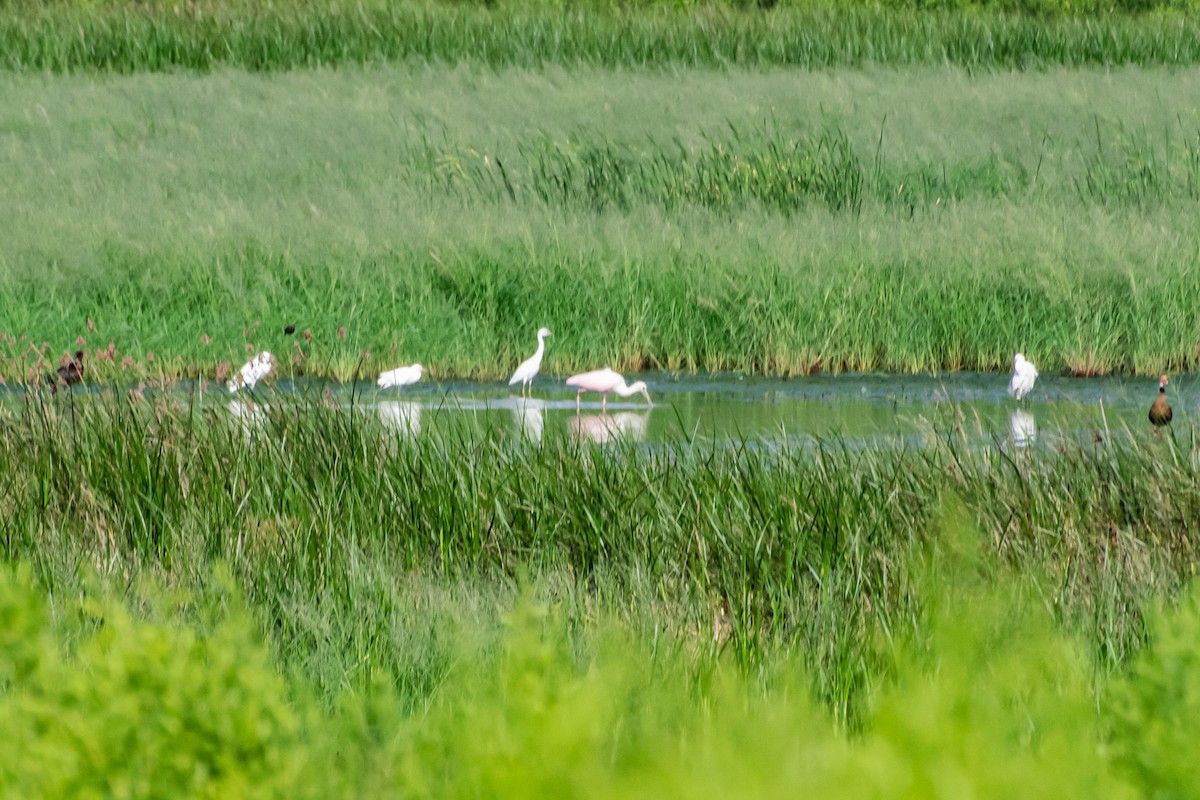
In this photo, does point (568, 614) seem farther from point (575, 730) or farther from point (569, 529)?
point (575, 730)

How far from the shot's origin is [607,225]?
14250 mm

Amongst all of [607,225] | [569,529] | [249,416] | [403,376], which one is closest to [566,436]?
[569,529]

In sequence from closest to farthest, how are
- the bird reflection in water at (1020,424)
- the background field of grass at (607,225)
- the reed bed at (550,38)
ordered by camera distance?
the bird reflection in water at (1020,424), the background field of grass at (607,225), the reed bed at (550,38)

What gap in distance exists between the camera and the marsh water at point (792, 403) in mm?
9109

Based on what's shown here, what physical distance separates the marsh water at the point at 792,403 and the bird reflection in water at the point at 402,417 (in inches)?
1.9

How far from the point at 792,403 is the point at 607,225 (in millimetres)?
4276

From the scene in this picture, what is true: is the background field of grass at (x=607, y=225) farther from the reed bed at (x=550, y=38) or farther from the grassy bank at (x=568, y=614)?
the grassy bank at (x=568, y=614)

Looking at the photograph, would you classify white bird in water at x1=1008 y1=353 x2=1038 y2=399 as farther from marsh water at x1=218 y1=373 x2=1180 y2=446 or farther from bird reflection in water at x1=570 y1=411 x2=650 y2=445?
bird reflection in water at x1=570 y1=411 x2=650 y2=445

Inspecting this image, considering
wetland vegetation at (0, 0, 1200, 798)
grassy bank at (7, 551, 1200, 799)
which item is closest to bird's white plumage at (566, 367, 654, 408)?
wetland vegetation at (0, 0, 1200, 798)

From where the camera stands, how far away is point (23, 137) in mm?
21125

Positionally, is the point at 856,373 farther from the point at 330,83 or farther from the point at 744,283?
the point at 330,83

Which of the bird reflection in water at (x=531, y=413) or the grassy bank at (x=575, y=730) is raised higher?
the grassy bank at (x=575, y=730)

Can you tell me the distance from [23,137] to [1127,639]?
18.9 meters

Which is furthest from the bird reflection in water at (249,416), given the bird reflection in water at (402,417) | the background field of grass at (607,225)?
the background field of grass at (607,225)
